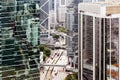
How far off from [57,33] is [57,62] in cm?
702

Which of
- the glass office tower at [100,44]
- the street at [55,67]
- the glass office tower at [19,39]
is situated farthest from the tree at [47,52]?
the glass office tower at [19,39]

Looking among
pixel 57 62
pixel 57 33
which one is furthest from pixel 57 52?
pixel 57 33

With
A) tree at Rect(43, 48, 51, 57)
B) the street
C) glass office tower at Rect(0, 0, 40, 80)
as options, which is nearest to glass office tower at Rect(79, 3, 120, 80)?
glass office tower at Rect(0, 0, 40, 80)

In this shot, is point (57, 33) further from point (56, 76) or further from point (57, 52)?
point (56, 76)

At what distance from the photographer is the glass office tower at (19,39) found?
11.3 metres

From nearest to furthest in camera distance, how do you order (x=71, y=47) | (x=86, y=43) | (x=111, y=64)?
1. (x=111, y=64)
2. (x=86, y=43)
3. (x=71, y=47)

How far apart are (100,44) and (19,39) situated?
3049mm

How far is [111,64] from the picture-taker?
13234mm

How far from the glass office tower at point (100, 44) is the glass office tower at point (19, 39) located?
2515 millimetres

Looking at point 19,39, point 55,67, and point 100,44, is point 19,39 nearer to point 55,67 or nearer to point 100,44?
point 100,44

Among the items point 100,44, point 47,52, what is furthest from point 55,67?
point 100,44

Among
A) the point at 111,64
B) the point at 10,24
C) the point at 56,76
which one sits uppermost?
the point at 10,24

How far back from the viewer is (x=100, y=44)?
13523 mm

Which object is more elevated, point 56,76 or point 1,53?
point 1,53
